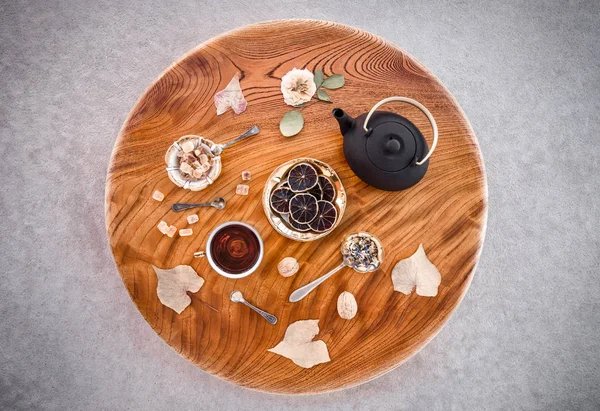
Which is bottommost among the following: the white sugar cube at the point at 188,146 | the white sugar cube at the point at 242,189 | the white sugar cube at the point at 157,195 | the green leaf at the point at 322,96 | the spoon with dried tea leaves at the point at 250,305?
the spoon with dried tea leaves at the point at 250,305

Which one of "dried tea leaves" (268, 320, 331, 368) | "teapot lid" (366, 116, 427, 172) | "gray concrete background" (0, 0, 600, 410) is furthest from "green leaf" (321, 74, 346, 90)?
"gray concrete background" (0, 0, 600, 410)

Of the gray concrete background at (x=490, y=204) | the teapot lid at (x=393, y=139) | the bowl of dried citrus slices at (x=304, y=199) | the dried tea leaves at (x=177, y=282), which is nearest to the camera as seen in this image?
the teapot lid at (x=393, y=139)

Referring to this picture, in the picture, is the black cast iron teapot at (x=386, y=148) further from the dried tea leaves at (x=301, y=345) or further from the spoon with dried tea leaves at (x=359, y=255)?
the dried tea leaves at (x=301, y=345)

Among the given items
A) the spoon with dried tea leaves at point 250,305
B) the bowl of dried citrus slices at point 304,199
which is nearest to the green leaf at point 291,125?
the bowl of dried citrus slices at point 304,199

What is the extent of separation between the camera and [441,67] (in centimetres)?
239

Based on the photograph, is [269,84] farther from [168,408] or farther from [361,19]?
[168,408]

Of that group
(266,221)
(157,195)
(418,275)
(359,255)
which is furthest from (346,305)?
(157,195)

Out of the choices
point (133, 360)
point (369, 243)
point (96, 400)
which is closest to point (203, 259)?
point (369, 243)

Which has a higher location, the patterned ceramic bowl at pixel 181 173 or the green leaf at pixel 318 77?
the green leaf at pixel 318 77

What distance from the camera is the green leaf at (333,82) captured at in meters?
1.41

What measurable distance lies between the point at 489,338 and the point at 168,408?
1.99 meters

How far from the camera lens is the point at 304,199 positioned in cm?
126

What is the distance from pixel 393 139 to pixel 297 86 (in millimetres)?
470

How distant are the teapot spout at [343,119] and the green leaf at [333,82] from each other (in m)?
0.25
